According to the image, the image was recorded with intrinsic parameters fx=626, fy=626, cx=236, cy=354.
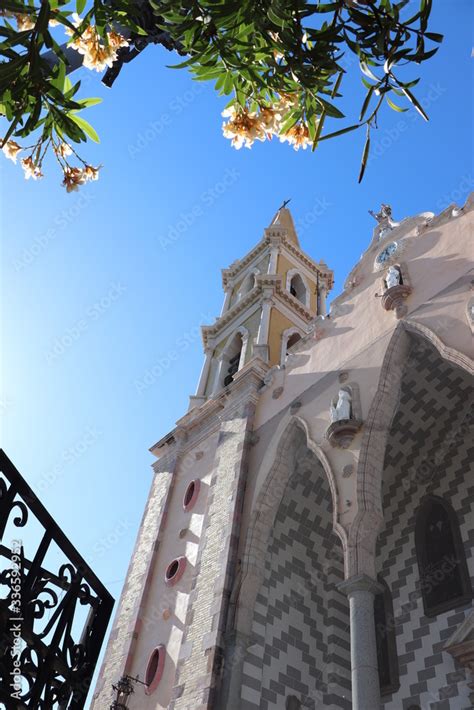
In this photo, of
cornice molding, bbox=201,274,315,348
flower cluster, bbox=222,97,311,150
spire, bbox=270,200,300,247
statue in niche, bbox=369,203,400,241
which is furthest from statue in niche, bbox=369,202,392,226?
flower cluster, bbox=222,97,311,150

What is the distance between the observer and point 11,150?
3.13 metres

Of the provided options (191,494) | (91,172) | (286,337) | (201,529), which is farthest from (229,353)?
(91,172)

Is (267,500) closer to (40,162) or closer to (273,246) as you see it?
(40,162)

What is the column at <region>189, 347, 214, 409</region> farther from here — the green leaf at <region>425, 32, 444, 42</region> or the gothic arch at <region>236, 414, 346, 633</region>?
the green leaf at <region>425, 32, 444, 42</region>

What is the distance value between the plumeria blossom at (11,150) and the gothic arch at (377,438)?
8238mm

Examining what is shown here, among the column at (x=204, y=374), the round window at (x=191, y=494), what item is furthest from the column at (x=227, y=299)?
the round window at (x=191, y=494)

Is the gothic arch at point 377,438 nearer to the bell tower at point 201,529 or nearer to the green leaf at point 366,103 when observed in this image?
the bell tower at point 201,529

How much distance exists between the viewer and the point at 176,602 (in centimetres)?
1395

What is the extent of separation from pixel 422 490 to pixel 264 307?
8608 millimetres

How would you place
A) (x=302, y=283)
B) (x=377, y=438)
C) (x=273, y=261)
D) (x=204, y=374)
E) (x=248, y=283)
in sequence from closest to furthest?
(x=377, y=438) → (x=204, y=374) → (x=273, y=261) → (x=302, y=283) → (x=248, y=283)

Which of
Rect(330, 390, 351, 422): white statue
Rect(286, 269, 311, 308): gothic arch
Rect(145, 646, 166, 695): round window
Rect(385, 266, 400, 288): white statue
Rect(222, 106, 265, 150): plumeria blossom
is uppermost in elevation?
Rect(286, 269, 311, 308): gothic arch

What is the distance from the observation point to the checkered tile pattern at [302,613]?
12.0 m

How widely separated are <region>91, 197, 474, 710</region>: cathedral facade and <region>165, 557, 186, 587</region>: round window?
5 centimetres

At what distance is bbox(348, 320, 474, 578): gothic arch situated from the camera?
9953mm
